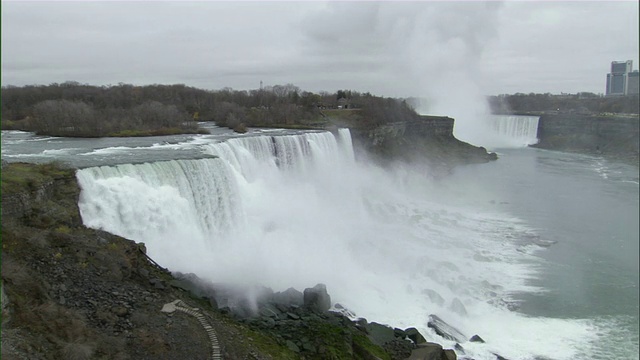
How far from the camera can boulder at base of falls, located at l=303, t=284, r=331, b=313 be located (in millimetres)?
9516

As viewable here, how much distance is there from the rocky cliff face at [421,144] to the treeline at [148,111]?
1205mm

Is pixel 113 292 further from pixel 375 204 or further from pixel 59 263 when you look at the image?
pixel 375 204

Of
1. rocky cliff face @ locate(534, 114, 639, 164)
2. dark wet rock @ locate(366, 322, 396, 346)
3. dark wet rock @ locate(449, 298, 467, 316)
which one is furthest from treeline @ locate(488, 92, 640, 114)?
dark wet rock @ locate(366, 322, 396, 346)

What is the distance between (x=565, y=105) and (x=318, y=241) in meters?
72.6

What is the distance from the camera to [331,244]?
48.5ft

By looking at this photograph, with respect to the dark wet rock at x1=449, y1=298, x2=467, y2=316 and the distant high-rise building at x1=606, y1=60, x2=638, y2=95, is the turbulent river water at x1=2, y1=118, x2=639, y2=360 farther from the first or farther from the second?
the distant high-rise building at x1=606, y1=60, x2=638, y2=95

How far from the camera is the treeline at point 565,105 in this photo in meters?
63.6

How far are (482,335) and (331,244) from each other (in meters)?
5.47

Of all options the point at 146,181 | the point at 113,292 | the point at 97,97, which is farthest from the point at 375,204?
the point at 97,97

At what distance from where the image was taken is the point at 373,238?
16.7 metres

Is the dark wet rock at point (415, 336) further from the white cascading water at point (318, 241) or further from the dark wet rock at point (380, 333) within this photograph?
the white cascading water at point (318, 241)

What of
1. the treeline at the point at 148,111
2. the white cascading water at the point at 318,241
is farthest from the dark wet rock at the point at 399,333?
the treeline at the point at 148,111

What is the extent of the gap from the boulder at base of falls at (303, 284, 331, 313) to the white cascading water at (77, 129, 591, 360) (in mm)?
1534

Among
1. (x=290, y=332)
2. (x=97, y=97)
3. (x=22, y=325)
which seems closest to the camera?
(x=22, y=325)
